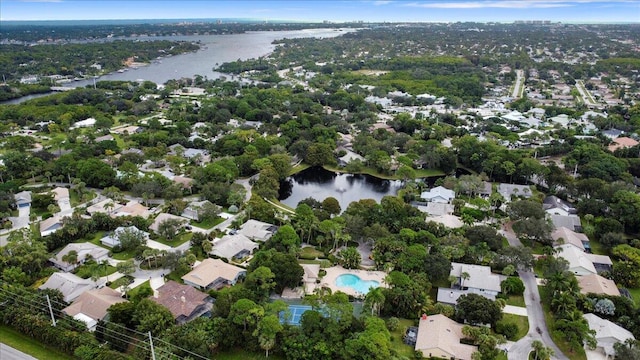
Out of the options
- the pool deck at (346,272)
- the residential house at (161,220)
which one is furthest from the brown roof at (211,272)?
the residential house at (161,220)

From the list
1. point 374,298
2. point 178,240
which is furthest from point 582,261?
point 178,240

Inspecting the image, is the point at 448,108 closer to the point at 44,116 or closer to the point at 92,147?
the point at 92,147

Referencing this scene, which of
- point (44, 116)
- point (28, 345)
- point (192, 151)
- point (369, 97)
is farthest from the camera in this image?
point (369, 97)

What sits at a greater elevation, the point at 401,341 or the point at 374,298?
the point at 374,298

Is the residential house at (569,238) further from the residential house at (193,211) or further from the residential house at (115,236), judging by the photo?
the residential house at (115,236)

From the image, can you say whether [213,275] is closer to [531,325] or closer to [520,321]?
[520,321]

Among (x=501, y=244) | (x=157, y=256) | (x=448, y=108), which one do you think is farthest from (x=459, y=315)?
(x=448, y=108)
